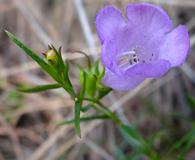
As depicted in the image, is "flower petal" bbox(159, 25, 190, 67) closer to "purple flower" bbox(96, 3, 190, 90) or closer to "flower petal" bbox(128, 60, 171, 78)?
"purple flower" bbox(96, 3, 190, 90)

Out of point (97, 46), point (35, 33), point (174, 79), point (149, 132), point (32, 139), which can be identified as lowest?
point (149, 132)

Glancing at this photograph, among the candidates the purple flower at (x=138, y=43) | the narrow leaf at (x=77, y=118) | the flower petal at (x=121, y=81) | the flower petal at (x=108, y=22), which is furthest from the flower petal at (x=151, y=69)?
the narrow leaf at (x=77, y=118)

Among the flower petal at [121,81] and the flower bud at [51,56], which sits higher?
the flower bud at [51,56]

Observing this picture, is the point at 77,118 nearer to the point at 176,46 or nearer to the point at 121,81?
the point at 121,81

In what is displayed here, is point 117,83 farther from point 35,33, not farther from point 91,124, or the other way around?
point 35,33

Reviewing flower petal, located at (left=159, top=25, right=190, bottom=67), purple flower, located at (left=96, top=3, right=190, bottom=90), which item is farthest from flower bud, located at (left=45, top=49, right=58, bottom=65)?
flower petal, located at (left=159, top=25, right=190, bottom=67)

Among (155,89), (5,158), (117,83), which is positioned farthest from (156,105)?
(117,83)

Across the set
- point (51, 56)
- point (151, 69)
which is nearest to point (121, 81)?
point (151, 69)

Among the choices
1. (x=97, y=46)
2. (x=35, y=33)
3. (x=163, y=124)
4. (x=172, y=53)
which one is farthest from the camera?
(x=35, y=33)

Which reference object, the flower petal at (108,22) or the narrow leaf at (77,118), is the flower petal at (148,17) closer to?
the flower petal at (108,22)
